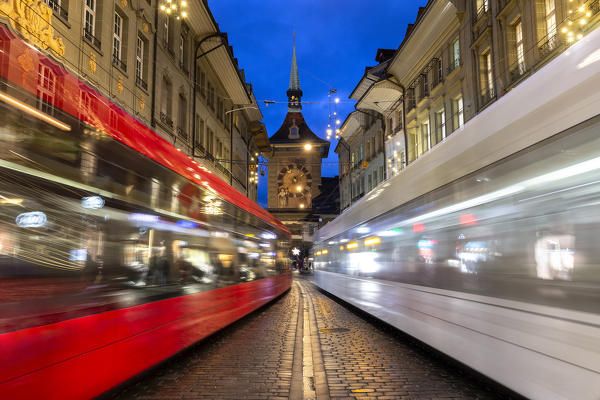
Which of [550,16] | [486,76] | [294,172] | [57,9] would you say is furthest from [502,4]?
Answer: [294,172]

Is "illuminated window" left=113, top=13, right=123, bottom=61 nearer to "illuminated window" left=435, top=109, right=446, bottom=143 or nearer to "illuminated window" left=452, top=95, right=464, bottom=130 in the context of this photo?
"illuminated window" left=452, top=95, right=464, bottom=130

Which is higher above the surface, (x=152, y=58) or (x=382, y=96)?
(x=382, y=96)

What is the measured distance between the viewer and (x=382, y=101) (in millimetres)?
31359

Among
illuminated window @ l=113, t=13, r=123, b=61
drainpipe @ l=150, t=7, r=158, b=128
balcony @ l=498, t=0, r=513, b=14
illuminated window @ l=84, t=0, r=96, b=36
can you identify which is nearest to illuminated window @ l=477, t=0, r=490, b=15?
balcony @ l=498, t=0, r=513, b=14

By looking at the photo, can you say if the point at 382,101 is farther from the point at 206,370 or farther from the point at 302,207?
the point at 302,207

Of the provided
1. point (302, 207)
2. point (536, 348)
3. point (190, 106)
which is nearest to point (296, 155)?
point (302, 207)

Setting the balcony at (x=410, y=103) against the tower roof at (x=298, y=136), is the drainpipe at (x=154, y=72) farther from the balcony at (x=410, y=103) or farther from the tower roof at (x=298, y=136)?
the tower roof at (x=298, y=136)

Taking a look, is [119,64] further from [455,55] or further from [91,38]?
[455,55]

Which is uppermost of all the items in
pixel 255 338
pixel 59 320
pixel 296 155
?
pixel 296 155

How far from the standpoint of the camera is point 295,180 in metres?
72.0

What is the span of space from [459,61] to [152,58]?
1236 centimetres

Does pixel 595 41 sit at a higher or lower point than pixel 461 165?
higher

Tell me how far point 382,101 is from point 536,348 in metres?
28.7

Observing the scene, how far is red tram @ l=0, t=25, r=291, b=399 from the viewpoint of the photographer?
3.21 meters
